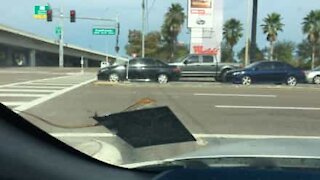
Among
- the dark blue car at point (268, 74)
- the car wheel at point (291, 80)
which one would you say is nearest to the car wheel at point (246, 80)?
the dark blue car at point (268, 74)

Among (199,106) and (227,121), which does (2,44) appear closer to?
(227,121)

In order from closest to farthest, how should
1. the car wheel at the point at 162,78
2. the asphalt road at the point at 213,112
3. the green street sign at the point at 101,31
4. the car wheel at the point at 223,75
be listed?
the asphalt road at the point at 213,112, the green street sign at the point at 101,31, the car wheel at the point at 162,78, the car wheel at the point at 223,75

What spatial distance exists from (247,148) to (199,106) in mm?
14384

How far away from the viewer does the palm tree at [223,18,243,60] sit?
78450 millimetres

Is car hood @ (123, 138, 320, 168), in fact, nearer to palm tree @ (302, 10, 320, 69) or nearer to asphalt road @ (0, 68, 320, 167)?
asphalt road @ (0, 68, 320, 167)

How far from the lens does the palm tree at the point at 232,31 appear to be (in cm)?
7845

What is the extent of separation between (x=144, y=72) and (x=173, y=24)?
3850 centimetres

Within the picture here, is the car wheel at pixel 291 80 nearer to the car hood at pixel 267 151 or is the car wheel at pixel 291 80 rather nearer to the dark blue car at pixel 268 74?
the dark blue car at pixel 268 74

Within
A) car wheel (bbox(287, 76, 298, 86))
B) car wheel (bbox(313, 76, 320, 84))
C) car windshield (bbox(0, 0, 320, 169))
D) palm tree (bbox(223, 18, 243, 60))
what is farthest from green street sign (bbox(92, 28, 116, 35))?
palm tree (bbox(223, 18, 243, 60))

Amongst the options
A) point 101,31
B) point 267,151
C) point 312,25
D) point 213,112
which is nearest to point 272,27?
point 312,25

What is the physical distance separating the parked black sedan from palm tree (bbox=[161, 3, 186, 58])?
3646cm

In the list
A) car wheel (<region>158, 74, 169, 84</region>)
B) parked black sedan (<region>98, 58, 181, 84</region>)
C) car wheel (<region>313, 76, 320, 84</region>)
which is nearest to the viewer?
car wheel (<region>158, 74, 169, 84</region>)

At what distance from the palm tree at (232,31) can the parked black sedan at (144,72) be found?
155ft

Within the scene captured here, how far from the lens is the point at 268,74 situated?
31141 millimetres
